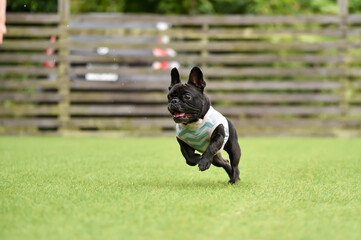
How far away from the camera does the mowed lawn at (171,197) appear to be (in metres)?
2.55

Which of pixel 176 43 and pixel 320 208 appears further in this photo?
pixel 176 43

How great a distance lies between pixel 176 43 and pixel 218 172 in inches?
168

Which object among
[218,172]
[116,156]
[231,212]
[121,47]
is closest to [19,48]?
[121,47]

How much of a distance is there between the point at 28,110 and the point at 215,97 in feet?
8.55

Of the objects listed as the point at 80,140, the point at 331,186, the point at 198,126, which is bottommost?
the point at 80,140

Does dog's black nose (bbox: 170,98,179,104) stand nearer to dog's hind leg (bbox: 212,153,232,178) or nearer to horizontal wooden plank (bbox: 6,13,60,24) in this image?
dog's hind leg (bbox: 212,153,232,178)

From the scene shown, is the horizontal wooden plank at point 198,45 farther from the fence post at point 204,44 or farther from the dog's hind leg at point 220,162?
the dog's hind leg at point 220,162

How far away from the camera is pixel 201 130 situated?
391 centimetres

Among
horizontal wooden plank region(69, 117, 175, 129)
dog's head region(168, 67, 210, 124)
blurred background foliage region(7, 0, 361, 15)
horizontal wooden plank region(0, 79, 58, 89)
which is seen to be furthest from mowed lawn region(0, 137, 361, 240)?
blurred background foliage region(7, 0, 361, 15)

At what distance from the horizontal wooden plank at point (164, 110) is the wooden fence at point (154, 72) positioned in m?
0.01

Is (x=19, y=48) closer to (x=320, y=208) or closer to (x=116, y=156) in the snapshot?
(x=116, y=156)

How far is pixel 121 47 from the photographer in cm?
889

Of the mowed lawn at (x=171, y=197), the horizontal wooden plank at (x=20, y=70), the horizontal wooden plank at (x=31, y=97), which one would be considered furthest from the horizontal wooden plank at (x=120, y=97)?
the mowed lawn at (x=171, y=197)

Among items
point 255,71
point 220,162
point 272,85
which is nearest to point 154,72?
point 255,71
